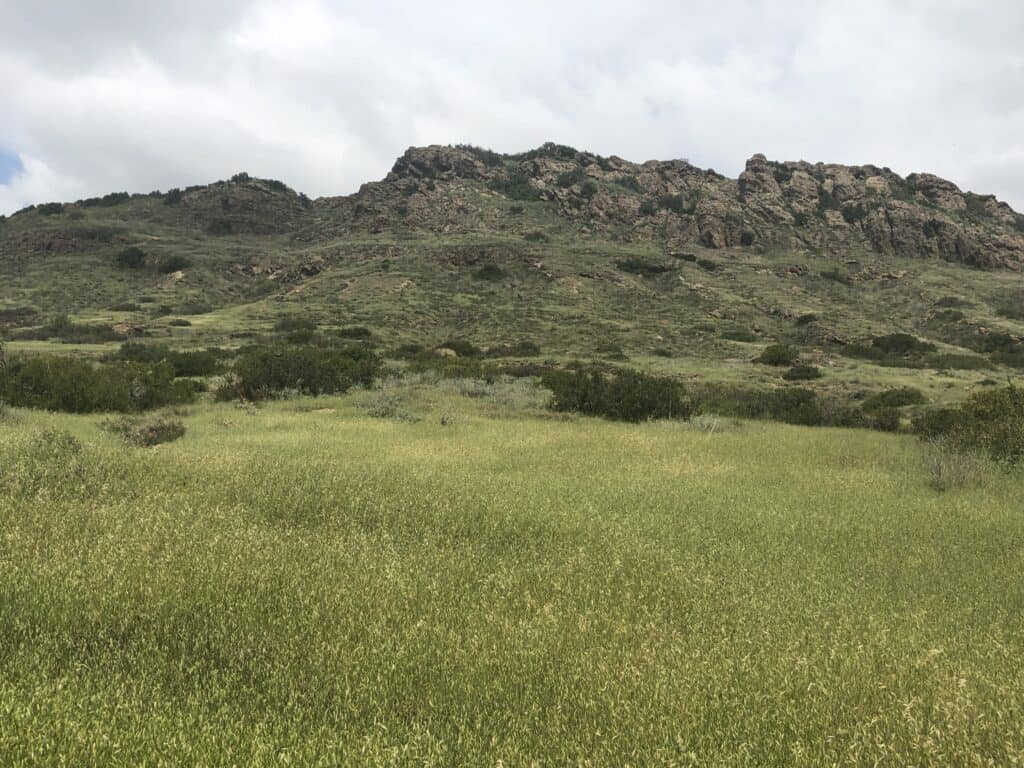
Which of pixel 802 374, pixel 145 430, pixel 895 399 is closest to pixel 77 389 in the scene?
pixel 145 430

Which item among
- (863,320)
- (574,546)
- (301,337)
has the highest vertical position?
(863,320)

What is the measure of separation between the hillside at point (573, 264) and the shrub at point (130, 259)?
0.21 meters

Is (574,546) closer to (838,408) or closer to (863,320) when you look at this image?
(838,408)

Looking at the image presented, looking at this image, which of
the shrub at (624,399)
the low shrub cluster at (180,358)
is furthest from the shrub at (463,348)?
the shrub at (624,399)

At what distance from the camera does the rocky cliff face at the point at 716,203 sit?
81750 millimetres

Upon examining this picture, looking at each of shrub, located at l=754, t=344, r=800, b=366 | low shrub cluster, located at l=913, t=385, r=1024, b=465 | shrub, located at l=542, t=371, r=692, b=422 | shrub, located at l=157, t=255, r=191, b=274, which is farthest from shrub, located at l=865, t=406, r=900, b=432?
shrub, located at l=157, t=255, r=191, b=274

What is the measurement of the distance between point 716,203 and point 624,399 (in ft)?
256

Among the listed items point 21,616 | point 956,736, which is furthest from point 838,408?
point 21,616

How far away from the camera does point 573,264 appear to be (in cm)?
6788

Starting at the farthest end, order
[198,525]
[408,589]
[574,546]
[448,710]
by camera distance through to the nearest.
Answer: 1. [574,546]
2. [198,525]
3. [408,589]
4. [448,710]

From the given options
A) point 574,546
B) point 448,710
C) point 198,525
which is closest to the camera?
point 448,710

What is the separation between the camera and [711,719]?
3.22m

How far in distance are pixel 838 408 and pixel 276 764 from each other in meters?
22.6

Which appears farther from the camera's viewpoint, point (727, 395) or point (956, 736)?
point (727, 395)
